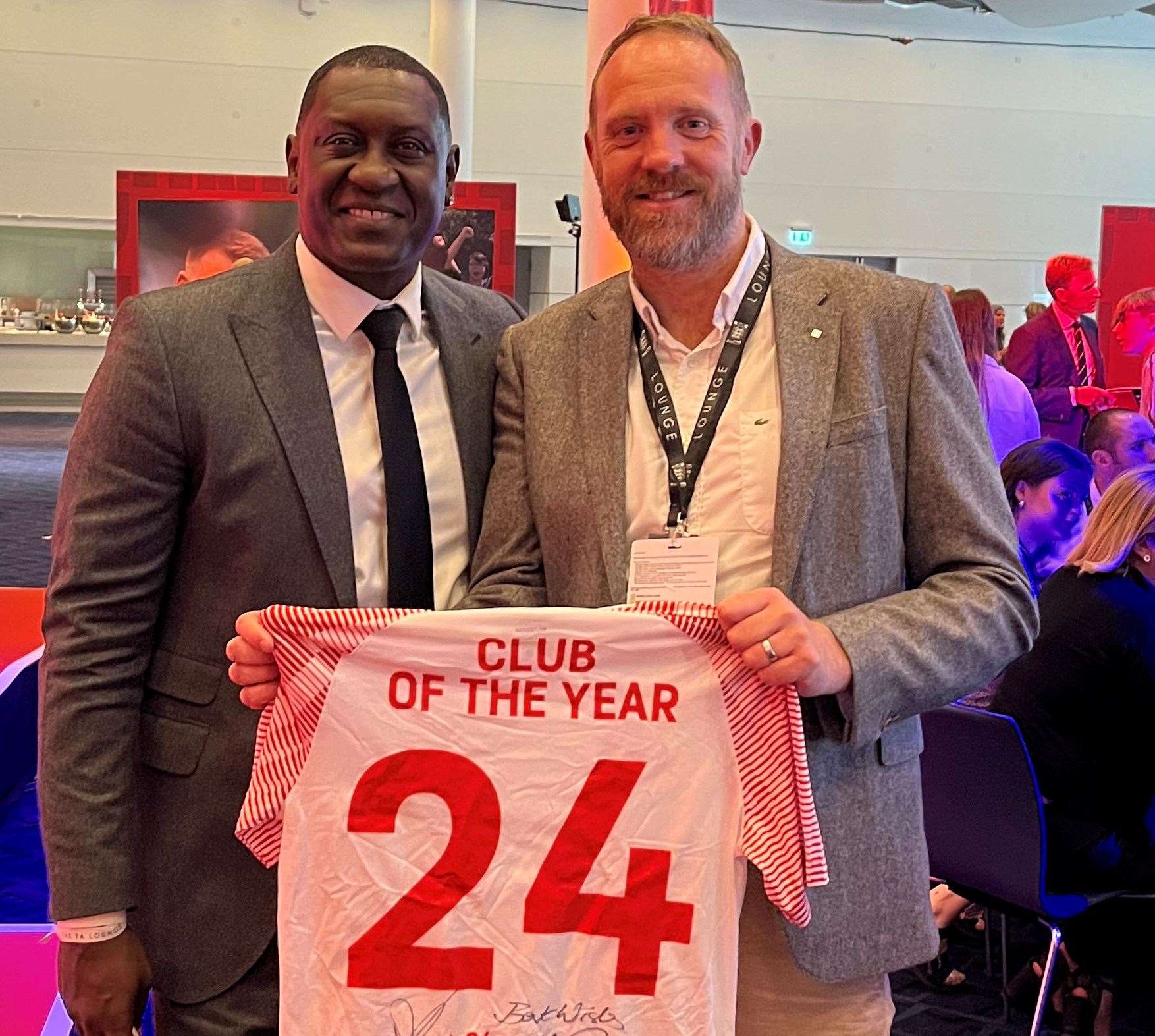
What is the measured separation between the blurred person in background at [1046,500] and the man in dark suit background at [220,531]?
8.95 feet

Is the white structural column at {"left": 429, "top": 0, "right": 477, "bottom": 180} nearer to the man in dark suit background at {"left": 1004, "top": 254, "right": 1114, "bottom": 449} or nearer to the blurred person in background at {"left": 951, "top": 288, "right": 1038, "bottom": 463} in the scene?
the man in dark suit background at {"left": 1004, "top": 254, "right": 1114, "bottom": 449}

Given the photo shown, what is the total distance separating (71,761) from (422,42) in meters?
15.9

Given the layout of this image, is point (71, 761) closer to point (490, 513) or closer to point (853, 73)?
point (490, 513)

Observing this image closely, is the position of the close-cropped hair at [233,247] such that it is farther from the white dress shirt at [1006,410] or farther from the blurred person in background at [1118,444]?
the blurred person in background at [1118,444]

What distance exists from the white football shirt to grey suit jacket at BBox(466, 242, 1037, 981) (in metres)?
0.14

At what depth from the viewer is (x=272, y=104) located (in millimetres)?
16016

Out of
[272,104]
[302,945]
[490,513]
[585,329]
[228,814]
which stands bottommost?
[302,945]

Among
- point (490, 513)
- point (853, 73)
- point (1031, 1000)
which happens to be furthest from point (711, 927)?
point (853, 73)

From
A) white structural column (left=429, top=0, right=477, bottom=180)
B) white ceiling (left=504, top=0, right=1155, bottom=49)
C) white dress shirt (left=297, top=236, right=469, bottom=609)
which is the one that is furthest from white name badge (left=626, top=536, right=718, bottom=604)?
white ceiling (left=504, top=0, right=1155, bottom=49)

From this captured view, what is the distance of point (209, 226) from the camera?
6.74 m

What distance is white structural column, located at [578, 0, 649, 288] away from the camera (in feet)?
17.4

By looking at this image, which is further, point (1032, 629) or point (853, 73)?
point (853, 73)

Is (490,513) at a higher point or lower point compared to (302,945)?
higher

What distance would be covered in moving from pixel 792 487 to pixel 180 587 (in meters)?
0.81
